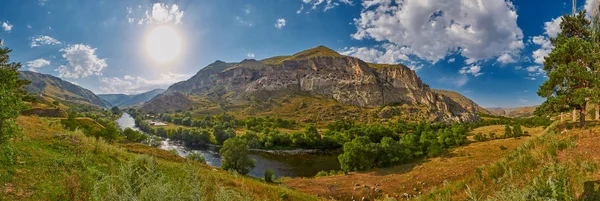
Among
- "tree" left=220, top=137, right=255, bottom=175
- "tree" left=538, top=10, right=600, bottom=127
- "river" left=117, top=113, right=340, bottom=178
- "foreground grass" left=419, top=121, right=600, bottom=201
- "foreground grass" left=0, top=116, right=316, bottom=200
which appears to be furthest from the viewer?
"river" left=117, top=113, right=340, bottom=178

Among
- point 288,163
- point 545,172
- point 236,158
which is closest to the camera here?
point 545,172

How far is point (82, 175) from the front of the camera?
35.6 ft

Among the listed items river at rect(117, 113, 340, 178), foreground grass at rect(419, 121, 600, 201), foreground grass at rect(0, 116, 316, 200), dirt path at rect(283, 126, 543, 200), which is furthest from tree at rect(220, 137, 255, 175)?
foreground grass at rect(419, 121, 600, 201)

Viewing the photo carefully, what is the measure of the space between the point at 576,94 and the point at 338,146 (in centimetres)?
9275

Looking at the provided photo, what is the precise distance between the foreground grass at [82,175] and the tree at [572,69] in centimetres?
2329

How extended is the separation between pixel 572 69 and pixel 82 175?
32.4 metres

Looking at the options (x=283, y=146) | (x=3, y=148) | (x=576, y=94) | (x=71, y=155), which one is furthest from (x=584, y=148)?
(x=283, y=146)

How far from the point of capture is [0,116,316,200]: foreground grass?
6.39m

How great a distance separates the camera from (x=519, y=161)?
11820 mm

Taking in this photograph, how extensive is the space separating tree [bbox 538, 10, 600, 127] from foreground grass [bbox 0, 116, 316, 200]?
23.3 meters

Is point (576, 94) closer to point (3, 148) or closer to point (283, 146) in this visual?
point (3, 148)

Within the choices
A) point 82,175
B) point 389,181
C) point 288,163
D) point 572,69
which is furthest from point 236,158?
point 572,69

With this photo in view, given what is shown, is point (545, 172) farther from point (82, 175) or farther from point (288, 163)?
point (288, 163)

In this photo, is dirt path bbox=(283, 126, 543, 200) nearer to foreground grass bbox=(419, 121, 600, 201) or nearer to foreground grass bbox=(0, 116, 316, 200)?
foreground grass bbox=(419, 121, 600, 201)
